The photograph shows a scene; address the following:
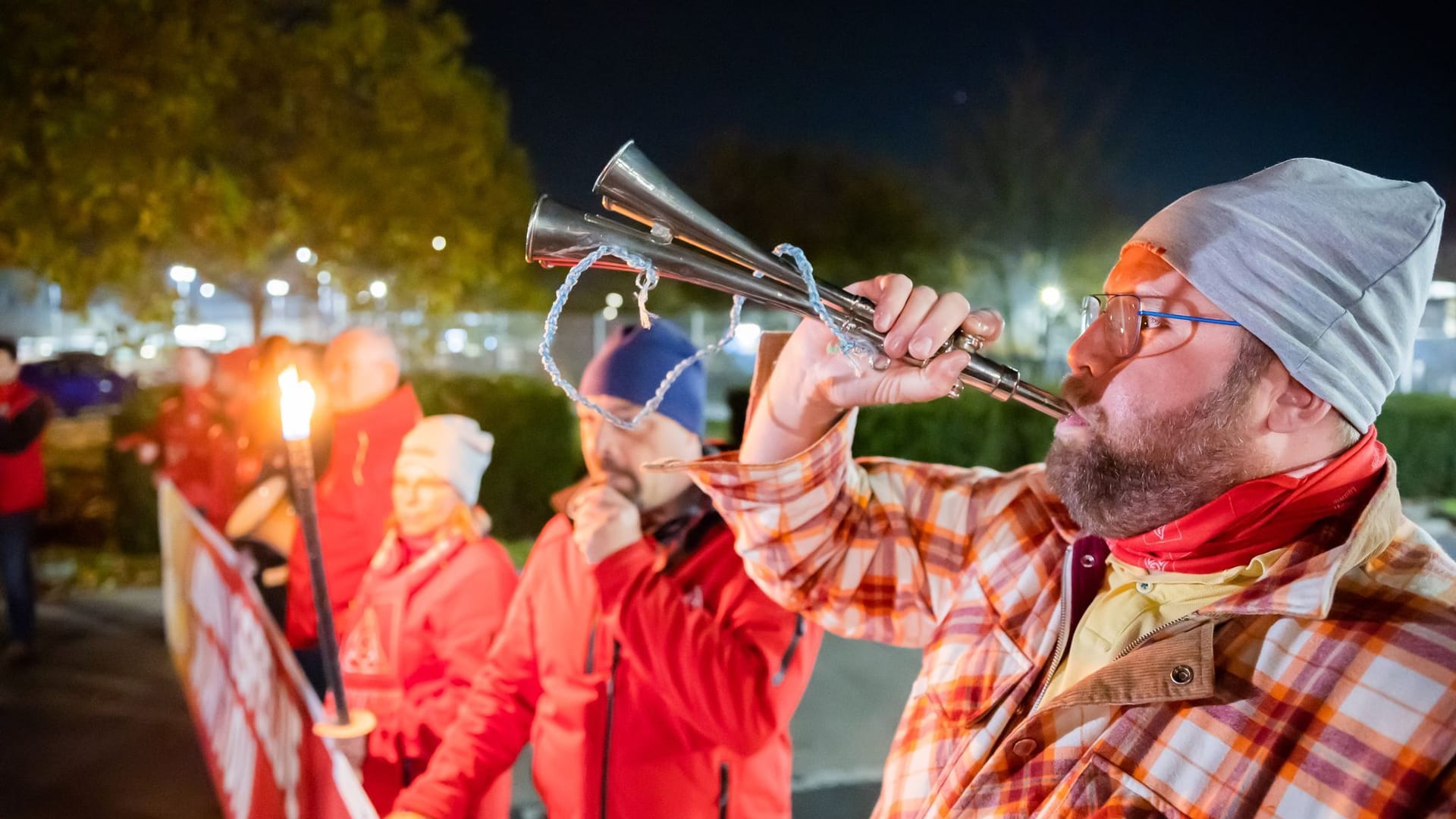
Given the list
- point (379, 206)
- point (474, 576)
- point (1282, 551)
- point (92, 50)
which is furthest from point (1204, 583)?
point (379, 206)

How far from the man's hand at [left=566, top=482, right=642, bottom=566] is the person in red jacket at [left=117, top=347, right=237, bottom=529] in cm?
541

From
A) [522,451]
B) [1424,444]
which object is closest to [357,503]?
[522,451]

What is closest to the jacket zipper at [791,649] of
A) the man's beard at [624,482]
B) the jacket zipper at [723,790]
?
the jacket zipper at [723,790]

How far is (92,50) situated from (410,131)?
12.0ft

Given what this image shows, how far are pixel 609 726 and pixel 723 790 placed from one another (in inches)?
15.1

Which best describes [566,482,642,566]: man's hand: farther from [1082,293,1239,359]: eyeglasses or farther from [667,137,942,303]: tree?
[667,137,942,303]: tree

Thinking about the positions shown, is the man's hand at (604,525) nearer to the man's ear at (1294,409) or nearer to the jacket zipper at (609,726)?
the jacket zipper at (609,726)

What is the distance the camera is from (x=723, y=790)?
98.5 inches

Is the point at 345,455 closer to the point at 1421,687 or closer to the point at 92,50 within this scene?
the point at 1421,687

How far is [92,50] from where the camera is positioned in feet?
27.1

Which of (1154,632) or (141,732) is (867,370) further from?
(141,732)

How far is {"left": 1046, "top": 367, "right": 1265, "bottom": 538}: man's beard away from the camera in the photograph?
1.58 meters

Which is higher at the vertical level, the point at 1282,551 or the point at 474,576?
the point at 1282,551

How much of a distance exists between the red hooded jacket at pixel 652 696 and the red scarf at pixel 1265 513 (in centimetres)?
112
